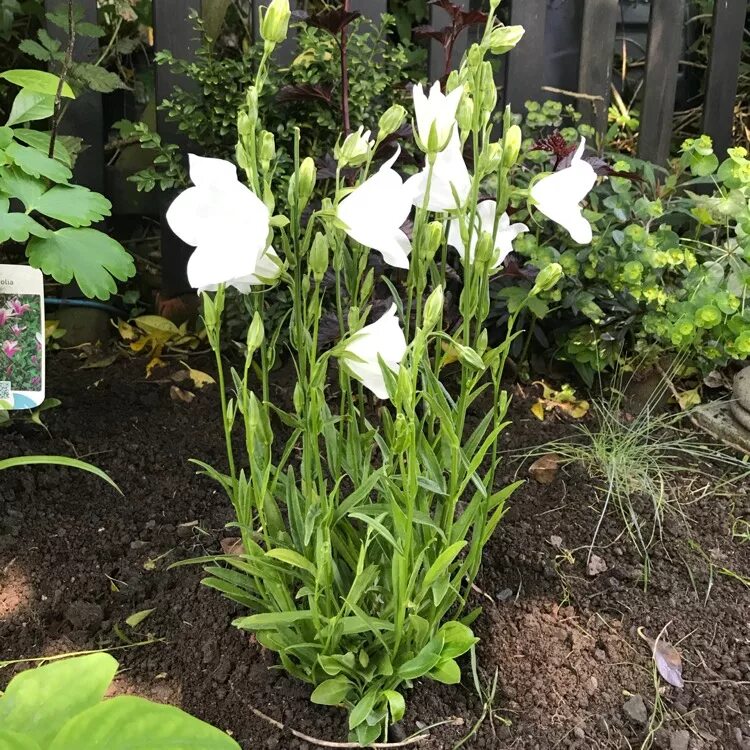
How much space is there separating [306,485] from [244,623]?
A: 179 millimetres

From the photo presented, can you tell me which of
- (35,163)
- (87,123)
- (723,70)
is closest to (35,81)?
(35,163)

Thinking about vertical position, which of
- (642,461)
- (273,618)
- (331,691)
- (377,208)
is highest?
(377,208)

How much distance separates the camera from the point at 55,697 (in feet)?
2.04

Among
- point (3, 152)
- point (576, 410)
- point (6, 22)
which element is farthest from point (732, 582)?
point (6, 22)

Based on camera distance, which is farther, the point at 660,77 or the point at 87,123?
the point at 660,77

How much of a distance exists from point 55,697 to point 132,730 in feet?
0.34

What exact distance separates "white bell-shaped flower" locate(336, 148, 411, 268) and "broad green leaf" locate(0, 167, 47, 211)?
672 mm

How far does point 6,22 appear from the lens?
1938 millimetres

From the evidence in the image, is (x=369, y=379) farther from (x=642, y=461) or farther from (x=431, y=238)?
(x=642, y=461)

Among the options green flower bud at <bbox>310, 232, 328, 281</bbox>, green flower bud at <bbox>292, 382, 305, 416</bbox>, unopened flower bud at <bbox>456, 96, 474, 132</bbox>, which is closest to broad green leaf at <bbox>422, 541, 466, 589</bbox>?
green flower bud at <bbox>292, 382, 305, 416</bbox>

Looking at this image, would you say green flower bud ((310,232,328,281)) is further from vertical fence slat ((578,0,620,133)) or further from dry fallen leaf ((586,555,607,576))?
vertical fence slat ((578,0,620,133))

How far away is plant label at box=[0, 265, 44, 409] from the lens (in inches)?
→ 50.4

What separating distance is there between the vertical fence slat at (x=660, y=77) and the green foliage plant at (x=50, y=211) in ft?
5.25

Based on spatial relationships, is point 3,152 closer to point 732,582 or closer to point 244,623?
point 244,623
